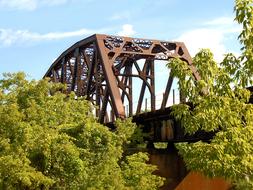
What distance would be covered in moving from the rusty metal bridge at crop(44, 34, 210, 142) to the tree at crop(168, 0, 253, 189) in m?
21.0

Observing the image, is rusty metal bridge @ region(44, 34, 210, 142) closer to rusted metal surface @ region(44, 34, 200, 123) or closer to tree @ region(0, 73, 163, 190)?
rusted metal surface @ region(44, 34, 200, 123)

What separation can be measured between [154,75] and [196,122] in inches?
1449

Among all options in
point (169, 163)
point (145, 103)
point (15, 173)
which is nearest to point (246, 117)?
point (15, 173)

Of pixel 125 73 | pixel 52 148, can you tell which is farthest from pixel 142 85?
pixel 52 148

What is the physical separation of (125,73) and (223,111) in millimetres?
38356

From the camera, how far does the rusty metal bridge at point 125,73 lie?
37.8m

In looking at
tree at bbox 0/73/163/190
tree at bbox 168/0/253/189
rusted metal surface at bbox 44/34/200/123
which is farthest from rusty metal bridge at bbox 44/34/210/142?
tree at bbox 168/0/253/189

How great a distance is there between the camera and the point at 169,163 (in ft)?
129

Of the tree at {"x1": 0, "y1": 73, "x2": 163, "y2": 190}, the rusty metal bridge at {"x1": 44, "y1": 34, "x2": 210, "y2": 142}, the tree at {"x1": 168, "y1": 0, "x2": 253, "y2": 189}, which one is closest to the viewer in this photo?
the tree at {"x1": 168, "y1": 0, "x2": 253, "y2": 189}

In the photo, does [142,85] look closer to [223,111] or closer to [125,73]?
[125,73]

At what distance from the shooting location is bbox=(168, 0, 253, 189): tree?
40.4 feet

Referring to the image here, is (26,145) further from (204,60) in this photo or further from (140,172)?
(204,60)

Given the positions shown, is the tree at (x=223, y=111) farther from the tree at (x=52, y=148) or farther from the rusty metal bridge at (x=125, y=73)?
the rusty metal bridge at (x=125, y=73)

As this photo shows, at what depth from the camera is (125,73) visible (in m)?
51.1
